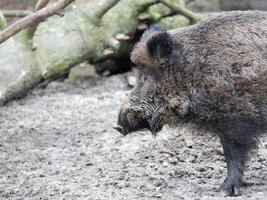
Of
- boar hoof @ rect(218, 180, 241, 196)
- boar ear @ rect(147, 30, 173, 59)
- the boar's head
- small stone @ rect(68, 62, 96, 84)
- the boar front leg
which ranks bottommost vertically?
small stone @ rect(68, 62, 96, 84)

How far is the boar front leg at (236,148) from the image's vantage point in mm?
4688

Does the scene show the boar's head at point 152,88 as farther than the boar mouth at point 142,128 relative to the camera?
No

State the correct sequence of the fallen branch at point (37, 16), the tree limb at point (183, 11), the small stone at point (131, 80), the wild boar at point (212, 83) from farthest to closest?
the small stone at point (131, 80), the tree limb at point (183, 11), the wild boar at point (212, 83), the fallen branch at point (37, 16)

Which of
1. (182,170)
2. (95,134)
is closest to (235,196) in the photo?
(182,170)

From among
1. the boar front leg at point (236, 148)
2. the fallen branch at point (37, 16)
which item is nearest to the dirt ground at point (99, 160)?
the boar front leg at point (236, 148)

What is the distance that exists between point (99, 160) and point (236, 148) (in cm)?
132

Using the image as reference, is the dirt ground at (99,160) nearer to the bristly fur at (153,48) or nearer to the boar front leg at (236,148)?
the boar front leg at (236,148)

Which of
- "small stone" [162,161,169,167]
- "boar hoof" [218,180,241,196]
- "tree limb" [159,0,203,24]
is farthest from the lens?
"tree limb" [159,0,203,24]

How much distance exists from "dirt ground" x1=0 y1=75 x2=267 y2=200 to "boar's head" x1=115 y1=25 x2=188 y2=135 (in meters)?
0.24

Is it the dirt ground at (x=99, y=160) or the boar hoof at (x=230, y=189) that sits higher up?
the boar hoof at (x=230, y=189)

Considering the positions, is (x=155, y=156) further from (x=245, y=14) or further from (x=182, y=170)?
(x=245, y=14)

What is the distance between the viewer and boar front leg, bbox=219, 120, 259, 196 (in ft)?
15.4

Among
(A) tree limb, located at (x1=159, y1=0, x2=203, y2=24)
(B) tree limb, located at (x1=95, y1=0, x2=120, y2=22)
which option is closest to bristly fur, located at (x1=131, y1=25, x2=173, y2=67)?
(B) tree limb, located at (x1=95, y1=0, x2=120, y2=22)

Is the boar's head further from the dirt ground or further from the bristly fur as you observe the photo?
the dirt ground
